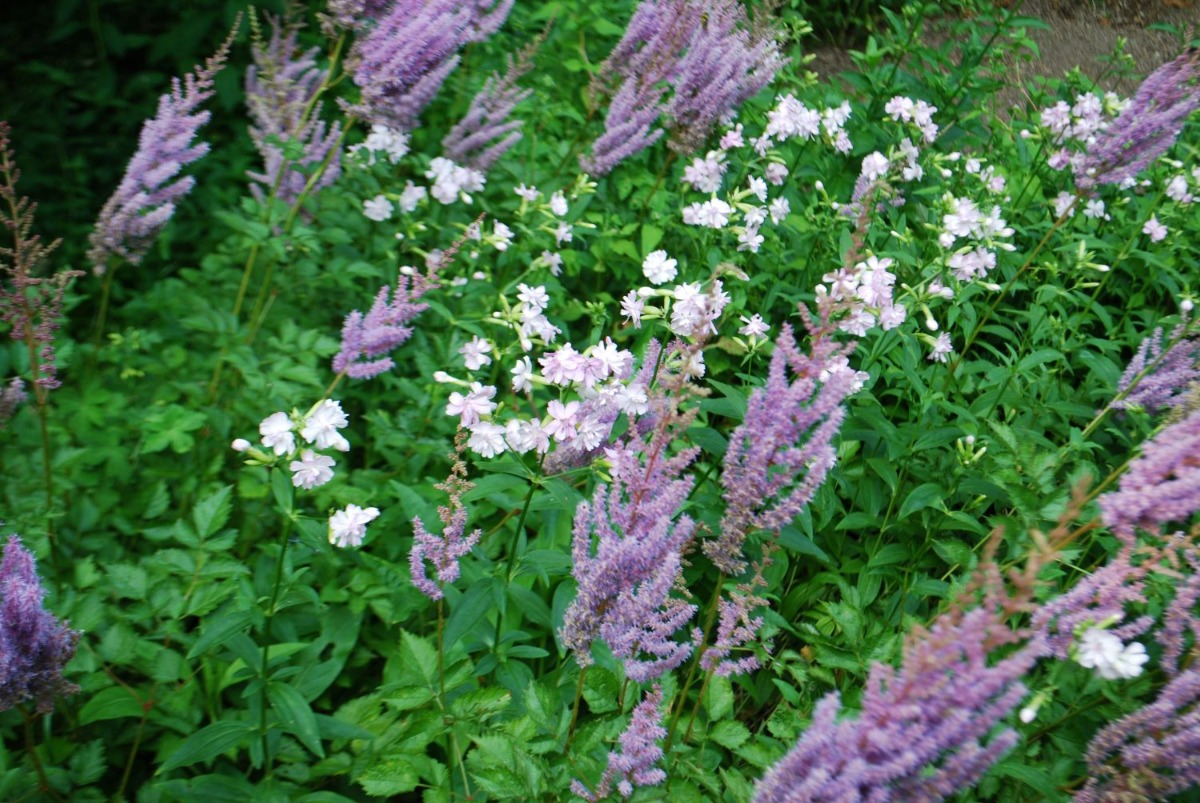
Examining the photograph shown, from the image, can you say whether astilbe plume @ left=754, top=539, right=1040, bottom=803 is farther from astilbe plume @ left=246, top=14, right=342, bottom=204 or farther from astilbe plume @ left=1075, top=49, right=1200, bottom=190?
astilbe plume @ left=246, top=14, right=342, bottom=204

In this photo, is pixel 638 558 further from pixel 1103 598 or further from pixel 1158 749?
pixel 1158 749

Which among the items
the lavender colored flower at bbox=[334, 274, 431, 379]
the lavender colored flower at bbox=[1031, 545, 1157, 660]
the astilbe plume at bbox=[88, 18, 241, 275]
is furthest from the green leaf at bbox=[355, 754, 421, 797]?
the astilbe plume at bbox=[88, 18, 241, 275]

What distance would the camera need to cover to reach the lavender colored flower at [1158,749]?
162 cm

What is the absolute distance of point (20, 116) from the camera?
3.90 metres

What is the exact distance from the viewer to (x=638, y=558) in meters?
1.54

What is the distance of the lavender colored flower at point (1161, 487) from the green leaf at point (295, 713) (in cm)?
171

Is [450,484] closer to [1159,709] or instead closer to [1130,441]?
[1159,709]

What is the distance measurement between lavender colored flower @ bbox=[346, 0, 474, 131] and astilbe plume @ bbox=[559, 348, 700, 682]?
197cm

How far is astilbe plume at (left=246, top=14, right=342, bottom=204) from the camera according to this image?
3.24m

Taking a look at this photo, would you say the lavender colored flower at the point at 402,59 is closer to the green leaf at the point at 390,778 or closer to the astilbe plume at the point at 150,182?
the astilbe plume at the point at 150,182

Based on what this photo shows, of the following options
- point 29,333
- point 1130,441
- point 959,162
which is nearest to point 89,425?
point 29,333

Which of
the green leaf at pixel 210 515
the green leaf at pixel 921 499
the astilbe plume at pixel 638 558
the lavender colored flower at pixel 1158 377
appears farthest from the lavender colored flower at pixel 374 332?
the lavender colored flower at pixel 1158 377

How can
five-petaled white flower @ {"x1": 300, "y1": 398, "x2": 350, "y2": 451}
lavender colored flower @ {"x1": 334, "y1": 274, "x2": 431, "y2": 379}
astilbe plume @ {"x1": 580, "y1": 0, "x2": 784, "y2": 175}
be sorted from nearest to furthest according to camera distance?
five-petaled white flower @ {"x1": 300, "y1": 398, "x2": 350, "y2": 451} < lavender colored flower @ {"x1": 334, "y1": 274, "x2": 431, "y2": 379} < astilbe plume @ {"x1": 580, "y1": 0, "x2": 784, "y2": 175}

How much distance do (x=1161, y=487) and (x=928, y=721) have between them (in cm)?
60
